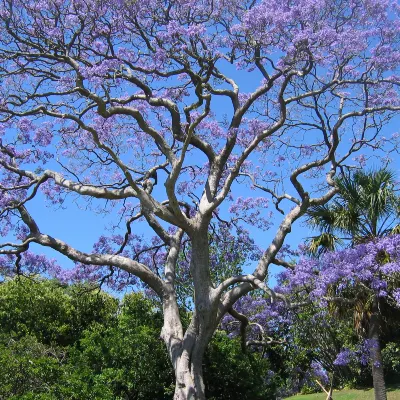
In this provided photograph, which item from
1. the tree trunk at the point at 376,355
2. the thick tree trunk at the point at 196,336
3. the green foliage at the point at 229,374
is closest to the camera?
the tree trunk at the point at 376,355

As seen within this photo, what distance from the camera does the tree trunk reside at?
11031 mm

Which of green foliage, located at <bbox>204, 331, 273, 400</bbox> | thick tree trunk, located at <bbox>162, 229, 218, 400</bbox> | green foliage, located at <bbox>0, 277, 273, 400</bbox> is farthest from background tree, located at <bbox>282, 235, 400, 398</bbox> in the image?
green foliage, located at <bbox>0, 277, 273, 400</bbox>

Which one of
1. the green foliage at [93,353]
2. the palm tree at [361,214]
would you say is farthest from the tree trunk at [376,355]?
the green foliage at [93,353]

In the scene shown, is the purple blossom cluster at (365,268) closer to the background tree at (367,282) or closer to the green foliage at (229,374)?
the background tree at (367,282)

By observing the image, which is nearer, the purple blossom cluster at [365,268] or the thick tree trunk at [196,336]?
the purple blossom cluster at [365,268]

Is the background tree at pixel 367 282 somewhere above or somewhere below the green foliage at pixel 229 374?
above

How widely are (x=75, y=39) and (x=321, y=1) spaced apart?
5691 mm

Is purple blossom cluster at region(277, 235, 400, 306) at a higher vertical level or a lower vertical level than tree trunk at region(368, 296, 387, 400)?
higher

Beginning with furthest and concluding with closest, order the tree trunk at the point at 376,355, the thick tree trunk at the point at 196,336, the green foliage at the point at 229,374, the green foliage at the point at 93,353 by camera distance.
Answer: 1. the green foliage at the point at 229,374
2. the thick tree trunk at the point at 196,336
3. the tree trunk at the point at 376,355
4. the green foliage at the point at 93,353

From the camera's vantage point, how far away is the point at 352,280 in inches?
453

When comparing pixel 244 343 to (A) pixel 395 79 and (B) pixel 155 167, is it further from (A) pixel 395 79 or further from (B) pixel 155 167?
(A) pixel 395 79

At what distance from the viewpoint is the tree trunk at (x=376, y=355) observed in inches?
434

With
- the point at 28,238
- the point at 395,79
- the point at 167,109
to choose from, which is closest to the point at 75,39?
the point at 167,109

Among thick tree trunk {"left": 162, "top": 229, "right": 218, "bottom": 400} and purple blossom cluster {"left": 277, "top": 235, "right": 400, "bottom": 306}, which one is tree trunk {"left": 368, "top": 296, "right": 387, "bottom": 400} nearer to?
purple blossom cluster {"left": 277, "top": 235, "right": 400, "bottom": 306}
